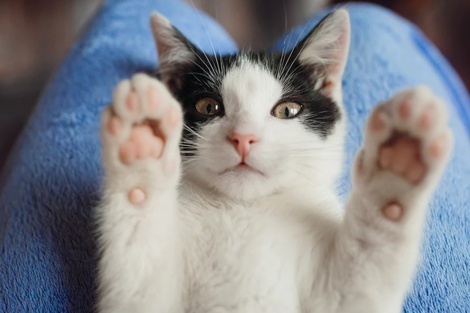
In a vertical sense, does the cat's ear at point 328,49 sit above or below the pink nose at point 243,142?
above

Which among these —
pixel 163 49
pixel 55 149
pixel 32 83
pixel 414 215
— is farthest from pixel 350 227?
pixel 32 83

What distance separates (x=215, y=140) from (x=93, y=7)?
137 centimetres

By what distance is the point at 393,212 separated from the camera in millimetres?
667

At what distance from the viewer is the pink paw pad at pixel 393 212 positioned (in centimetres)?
66

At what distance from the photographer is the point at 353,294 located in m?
0.72

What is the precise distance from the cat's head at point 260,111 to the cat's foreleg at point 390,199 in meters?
0.14

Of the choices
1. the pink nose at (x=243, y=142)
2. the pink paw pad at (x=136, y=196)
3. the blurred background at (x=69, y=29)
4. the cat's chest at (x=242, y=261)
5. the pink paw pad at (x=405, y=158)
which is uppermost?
the blurred background at (x=69, y=29)

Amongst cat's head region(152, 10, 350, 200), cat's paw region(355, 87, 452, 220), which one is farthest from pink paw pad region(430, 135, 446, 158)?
cat's head region(152, 10, 350, 200)

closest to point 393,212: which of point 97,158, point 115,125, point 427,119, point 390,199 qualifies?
point 390,199

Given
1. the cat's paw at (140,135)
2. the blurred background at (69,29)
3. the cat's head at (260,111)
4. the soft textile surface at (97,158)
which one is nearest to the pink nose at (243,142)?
the cat's head at (260,111)

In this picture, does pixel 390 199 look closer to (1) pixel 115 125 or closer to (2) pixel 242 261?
(2) pixel 242 261

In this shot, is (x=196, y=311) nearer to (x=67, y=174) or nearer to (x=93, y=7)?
(x=67, y=174)

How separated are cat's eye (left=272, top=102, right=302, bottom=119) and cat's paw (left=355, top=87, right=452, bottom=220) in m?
0.20

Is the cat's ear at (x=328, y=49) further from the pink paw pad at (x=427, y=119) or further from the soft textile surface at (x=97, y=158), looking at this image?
the pink paw pad at (x=427, y=119)
